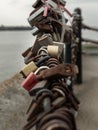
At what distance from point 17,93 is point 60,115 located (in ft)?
13.9

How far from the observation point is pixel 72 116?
1.11 m

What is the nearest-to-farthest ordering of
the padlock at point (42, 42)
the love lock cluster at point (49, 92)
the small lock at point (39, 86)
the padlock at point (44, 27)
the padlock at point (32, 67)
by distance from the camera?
the love lock cluster at point (49, 92)
the small lock at point (39, 86)
the padlock at point (32, 67)
the padlock at point (42, 42)
the padlock at point (44, 27)

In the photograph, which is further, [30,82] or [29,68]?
[29,68]

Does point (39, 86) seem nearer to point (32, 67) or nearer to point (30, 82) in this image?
point (30, 82)

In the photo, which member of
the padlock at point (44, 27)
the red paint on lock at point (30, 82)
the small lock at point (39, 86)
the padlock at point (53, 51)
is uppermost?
the small lock at point (39, 86)

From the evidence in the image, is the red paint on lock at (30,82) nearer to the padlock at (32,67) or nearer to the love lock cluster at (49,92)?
the love lock cluster at (49,92)

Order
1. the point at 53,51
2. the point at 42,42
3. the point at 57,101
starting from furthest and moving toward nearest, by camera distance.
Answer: the point at 42,42 → the point at 53,51 → the point at 57,101

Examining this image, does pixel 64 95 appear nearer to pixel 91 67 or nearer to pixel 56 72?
pixel 56 72

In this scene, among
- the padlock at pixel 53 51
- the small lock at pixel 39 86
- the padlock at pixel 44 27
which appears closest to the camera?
the small lock at pixel 39 86

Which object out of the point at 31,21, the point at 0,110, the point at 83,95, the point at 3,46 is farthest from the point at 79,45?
the point at 3,46

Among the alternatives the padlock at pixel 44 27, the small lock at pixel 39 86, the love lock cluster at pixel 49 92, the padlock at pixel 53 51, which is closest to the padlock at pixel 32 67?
the love lock cluster at pixel 49 92

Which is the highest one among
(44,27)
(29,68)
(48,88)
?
(48,88)

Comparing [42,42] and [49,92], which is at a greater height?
[49,92]

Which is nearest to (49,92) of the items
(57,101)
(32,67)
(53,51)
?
(57,101)
